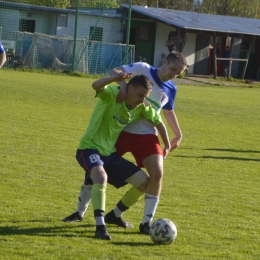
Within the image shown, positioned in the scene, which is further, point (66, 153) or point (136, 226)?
point (66, 153)

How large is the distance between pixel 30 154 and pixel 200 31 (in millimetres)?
28259

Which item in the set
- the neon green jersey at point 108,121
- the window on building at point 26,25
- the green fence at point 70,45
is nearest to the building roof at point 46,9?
the green fence at point 70,45

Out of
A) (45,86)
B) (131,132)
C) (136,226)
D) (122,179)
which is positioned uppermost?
(131,132)

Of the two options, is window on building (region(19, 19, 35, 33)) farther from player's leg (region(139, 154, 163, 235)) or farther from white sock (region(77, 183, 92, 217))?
player's leg (region(139, 154, 163, 235))

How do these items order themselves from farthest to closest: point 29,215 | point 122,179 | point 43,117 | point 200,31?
point 200,31 → point 43,117 → point 29,215 → point 122,179

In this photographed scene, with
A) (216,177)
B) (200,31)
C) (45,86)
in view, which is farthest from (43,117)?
(200,31)

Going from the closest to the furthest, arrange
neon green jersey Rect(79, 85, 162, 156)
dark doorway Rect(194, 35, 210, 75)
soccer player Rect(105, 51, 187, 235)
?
neon green jersey Rect(79, 85, 162, 156), soccer player Rect(105, 51, 187, 235), dark doorway Rect(194, 35, 210, 75)

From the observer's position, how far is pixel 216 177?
9.49 m

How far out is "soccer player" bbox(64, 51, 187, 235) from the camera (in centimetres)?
593

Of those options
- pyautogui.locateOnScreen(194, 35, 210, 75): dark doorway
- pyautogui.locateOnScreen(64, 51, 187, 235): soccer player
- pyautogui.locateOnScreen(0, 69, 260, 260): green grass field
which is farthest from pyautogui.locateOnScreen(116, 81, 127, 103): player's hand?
pyautogui.locateOnScreen(194, 35, 210, 75): dark doorway

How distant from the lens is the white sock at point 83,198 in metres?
6.06

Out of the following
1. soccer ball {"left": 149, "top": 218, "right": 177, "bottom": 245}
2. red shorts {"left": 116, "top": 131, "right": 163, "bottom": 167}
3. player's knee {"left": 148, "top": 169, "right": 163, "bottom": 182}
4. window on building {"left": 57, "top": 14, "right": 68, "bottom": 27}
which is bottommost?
window on building {"left": 57, "top": 14, "right": 68, "bottom": 27}

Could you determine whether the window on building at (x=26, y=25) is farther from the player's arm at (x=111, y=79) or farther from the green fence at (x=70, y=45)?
the player's arm at (x=111, y=79)

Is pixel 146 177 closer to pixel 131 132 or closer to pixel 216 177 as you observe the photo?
pixel 131 132
